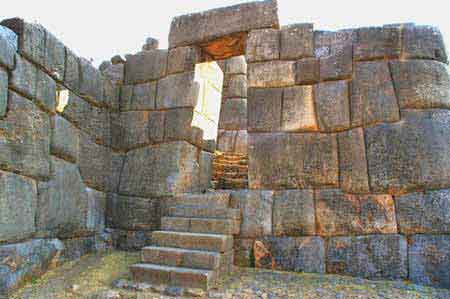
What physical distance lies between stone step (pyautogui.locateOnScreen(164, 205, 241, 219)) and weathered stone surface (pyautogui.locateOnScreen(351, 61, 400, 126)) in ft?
5.90

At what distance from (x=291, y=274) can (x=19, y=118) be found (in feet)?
10.8

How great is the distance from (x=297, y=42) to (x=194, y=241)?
2854mm

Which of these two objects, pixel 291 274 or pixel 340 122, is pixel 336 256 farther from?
pixel 340 122

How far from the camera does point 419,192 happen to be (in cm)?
389

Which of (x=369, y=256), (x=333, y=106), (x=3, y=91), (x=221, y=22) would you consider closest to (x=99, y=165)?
(x=3, y=91)

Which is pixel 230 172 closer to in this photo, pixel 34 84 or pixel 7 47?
pixel 34 84

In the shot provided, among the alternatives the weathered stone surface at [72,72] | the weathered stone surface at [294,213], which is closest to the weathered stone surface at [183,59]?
the weathered stone surface at [72,72]

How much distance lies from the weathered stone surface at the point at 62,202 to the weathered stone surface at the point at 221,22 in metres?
2.48

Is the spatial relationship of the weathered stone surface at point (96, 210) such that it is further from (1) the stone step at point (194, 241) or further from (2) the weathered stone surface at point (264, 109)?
(2) the weathered stone surface at point (264, 109)

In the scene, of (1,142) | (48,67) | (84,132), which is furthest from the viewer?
(84,132)

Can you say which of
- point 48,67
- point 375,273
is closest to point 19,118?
point 48,67

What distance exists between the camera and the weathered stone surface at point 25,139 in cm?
344

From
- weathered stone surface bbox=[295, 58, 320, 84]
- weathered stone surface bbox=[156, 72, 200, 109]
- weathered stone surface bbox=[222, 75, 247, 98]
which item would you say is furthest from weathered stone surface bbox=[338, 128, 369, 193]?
weathered stone surface bbox=[222, 75, 247, 98]

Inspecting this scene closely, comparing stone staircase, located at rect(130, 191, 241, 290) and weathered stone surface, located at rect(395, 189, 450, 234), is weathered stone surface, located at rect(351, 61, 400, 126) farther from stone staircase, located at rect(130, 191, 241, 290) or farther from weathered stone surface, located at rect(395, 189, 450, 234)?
stone staircase, located at rect(130, 191, 241, 290)
